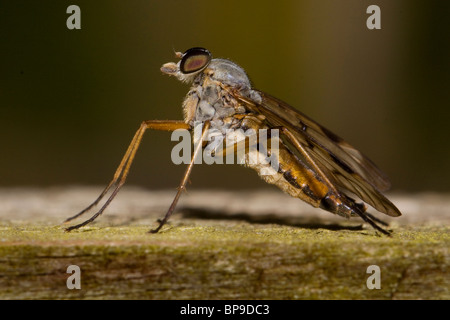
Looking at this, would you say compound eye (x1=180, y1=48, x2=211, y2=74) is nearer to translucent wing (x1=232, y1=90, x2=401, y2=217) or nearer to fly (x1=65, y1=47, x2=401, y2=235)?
fly (x1=65, y1=47, x2=401, y2=235)

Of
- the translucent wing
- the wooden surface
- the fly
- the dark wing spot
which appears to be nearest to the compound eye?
the fly

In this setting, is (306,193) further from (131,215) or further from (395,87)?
(395,87)

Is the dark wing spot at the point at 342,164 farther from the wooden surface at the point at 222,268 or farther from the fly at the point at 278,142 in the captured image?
the wooden surface at the point at 222,268

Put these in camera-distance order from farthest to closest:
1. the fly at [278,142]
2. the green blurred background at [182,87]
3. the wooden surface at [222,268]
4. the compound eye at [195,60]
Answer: the green blurred background at [182,87], the compound eye at [195,60], the fly at [278,142], the wooden surface at [222,268]

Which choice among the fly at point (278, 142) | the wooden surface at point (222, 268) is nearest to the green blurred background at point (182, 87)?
the fly at point (278, 142)

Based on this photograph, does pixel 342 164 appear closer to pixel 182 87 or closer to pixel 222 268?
pixel 222 268

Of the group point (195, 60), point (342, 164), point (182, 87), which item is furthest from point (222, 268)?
point (182, 87)

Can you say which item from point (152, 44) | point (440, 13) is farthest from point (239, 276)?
point (152, 44)

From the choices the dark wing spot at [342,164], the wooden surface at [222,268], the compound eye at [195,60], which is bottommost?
the wooden surface at [222,268]
